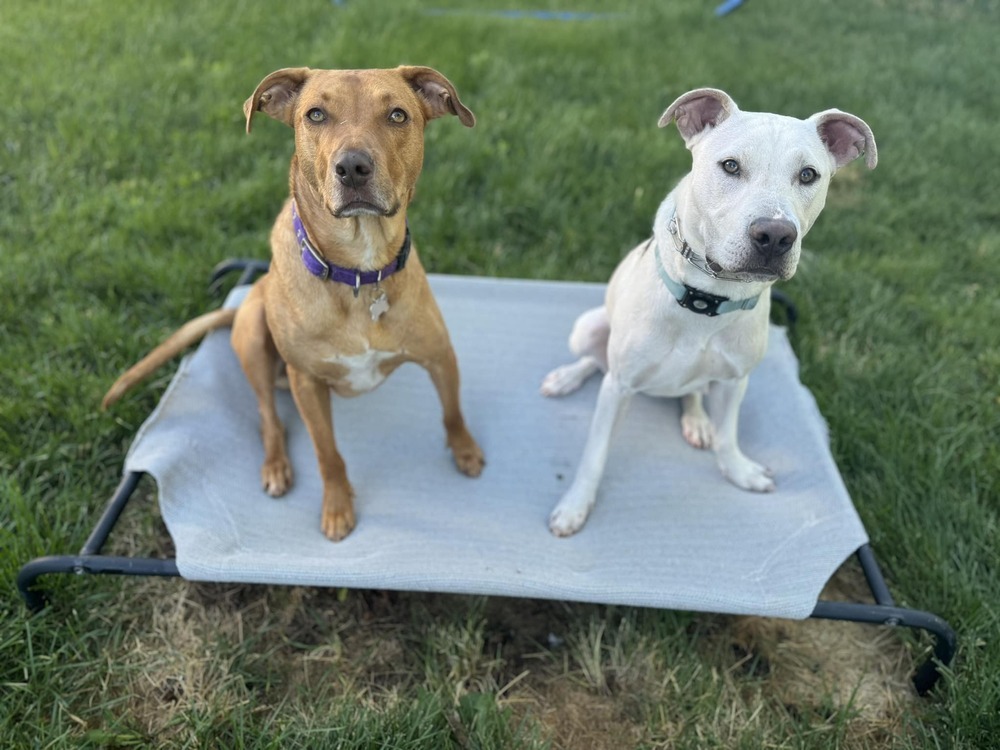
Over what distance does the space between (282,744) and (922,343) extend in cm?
376

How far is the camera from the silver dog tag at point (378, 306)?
8.22ft

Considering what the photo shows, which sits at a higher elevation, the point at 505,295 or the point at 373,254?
the point at 373,254

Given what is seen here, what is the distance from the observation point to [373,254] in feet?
7.90

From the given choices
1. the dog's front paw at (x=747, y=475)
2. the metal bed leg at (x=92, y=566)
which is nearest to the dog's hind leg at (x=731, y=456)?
the dog's front paw at (x=747, y=475)

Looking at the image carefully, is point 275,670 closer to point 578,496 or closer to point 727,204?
point 578,496

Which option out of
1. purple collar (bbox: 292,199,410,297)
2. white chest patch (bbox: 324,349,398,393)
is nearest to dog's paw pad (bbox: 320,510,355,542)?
white chest patch (bbox: 324,349,398,393)

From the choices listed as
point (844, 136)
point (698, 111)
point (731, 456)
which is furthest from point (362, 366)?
point (844, 136)

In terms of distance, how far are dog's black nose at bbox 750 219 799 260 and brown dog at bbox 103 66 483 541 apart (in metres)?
1.04

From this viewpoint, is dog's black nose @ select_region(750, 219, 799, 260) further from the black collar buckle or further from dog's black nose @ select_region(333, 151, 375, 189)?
dog's black nose @ select_region(333, 151, 375, 189)

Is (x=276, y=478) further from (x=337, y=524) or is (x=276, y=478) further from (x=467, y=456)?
(x=467, y=456)

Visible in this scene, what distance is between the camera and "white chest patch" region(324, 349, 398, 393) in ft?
8.42

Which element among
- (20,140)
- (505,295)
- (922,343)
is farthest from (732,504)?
(20,140)

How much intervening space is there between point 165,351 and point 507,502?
1629mm

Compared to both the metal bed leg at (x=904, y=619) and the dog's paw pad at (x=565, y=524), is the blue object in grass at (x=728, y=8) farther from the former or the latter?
the metal bed leg at (x=904, y=619)
